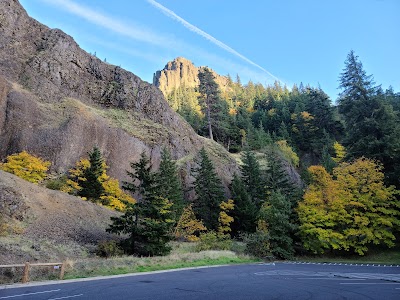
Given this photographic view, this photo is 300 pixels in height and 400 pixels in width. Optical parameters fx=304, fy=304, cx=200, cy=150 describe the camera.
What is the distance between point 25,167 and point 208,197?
24126 millimetres

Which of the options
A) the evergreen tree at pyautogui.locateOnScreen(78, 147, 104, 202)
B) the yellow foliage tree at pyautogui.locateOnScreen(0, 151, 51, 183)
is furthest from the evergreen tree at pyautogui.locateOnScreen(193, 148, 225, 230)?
the yellow foliage tree at pyautogui.locateOnScreen(0, 151, 51, 183)

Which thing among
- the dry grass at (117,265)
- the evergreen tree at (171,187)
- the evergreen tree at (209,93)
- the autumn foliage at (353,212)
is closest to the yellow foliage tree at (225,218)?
the evergreen tree at (171,187)

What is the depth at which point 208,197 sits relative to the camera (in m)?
45.2

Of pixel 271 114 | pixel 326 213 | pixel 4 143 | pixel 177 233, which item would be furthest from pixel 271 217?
pixel 271 114

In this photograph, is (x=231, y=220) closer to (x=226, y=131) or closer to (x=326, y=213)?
(x=326, y=213)

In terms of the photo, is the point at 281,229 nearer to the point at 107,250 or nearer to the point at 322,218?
the point at 322,218

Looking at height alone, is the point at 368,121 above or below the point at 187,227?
above

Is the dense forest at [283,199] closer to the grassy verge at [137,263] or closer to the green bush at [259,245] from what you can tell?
the green bush at [259,245]

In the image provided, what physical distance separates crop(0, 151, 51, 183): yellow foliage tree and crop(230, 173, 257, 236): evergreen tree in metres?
25.9

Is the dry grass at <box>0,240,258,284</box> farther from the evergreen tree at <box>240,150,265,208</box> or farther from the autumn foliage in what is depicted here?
the evergreen tree at <box>240,150,265,208</box>

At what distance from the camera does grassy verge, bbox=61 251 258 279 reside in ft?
50.9

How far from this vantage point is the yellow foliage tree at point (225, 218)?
40625 millimetres

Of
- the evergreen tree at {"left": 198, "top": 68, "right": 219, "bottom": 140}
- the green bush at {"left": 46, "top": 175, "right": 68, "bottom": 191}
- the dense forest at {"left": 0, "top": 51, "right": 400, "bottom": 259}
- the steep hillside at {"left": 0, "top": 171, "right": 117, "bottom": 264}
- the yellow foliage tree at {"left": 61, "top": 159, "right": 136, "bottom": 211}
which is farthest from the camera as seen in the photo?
the evergreen tree at {"left": 198, "top": 68, "right": 219, "bottom": 140}

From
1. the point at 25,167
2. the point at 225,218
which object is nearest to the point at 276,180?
the point at 225,218
